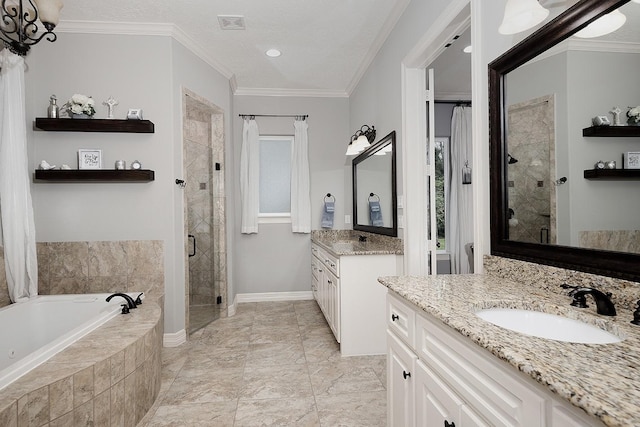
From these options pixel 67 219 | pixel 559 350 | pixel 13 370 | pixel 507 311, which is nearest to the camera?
pixel 559 350

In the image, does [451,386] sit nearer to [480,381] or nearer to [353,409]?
[480,381]

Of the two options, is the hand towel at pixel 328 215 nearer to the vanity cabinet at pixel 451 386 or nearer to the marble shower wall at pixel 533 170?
the vanity cabinet at pixel 451 386

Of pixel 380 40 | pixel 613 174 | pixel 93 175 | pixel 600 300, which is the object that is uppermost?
pixel 380 40

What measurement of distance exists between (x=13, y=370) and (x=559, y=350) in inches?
79.9

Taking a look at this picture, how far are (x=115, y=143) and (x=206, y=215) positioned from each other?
1.28 m

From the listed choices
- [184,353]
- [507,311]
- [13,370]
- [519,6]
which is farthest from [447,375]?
[184,353]

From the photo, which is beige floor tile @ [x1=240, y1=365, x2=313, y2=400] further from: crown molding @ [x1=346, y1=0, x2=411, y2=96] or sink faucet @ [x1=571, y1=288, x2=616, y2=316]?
crown molding @ [x1=346, y1=0, x2=411, y2=96]

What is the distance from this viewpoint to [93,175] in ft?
9.57

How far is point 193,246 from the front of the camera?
381 centimetres

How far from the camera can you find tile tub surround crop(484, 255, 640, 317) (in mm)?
996

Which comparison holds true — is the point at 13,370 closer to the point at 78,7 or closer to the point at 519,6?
the point at 519,6

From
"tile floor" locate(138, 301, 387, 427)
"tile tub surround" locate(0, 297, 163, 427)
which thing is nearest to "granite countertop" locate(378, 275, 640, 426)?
"tile floor" locate(138, 301, 387, 427)

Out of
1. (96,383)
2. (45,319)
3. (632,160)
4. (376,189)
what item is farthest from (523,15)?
(45,319)

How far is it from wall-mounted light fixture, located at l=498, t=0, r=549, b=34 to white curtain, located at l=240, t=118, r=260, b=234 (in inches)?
142
